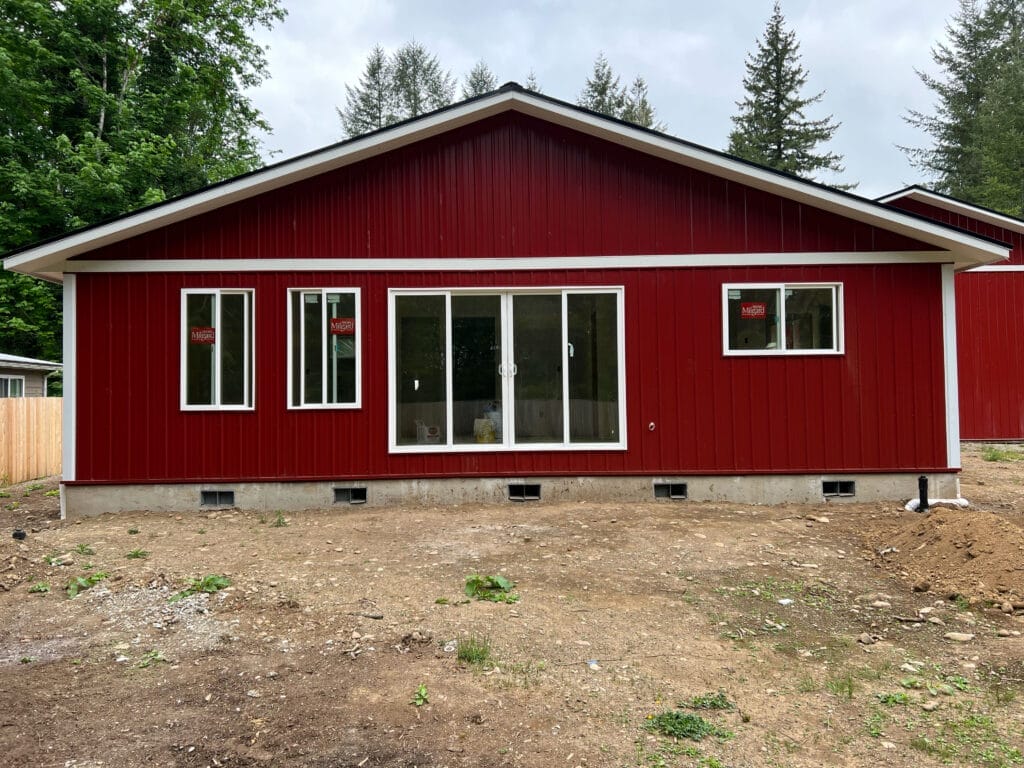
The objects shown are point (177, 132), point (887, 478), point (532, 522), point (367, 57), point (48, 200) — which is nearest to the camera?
point (532, 522)

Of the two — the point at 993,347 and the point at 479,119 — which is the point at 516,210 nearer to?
the point at 479,119

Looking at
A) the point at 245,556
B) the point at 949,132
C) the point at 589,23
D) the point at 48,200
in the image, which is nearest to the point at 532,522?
the point at 245,556

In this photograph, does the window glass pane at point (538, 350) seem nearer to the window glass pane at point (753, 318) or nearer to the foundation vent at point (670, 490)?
the foundation vent at point (670, 490)

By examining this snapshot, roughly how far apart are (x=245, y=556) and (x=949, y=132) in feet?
115

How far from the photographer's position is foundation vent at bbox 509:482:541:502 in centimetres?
762

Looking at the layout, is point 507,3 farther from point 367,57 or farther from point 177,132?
point 367,57

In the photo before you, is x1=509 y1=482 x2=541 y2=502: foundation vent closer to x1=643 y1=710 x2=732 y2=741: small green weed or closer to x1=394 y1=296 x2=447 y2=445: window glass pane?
x1=394 y1=296 x2=447 y2=445: window glass pane

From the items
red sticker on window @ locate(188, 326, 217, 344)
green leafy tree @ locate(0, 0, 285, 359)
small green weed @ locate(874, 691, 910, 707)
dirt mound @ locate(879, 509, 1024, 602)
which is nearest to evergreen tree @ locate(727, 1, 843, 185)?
green leafy tree @ locate(0, 0, 285, 359)

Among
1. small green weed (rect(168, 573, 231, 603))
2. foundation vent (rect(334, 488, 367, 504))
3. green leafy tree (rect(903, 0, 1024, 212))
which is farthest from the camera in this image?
green leafy tree (rect(903, 0, 1024, 212))

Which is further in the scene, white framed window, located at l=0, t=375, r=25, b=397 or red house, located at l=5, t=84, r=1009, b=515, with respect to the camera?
white framed window, located at l=0, t=375, r=25, b=397

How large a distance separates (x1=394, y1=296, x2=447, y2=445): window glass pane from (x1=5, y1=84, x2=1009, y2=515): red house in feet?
0.09

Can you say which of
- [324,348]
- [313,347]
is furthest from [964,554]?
[313,347]

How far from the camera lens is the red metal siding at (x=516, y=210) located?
25.1 ft

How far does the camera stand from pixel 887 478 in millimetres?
7504
